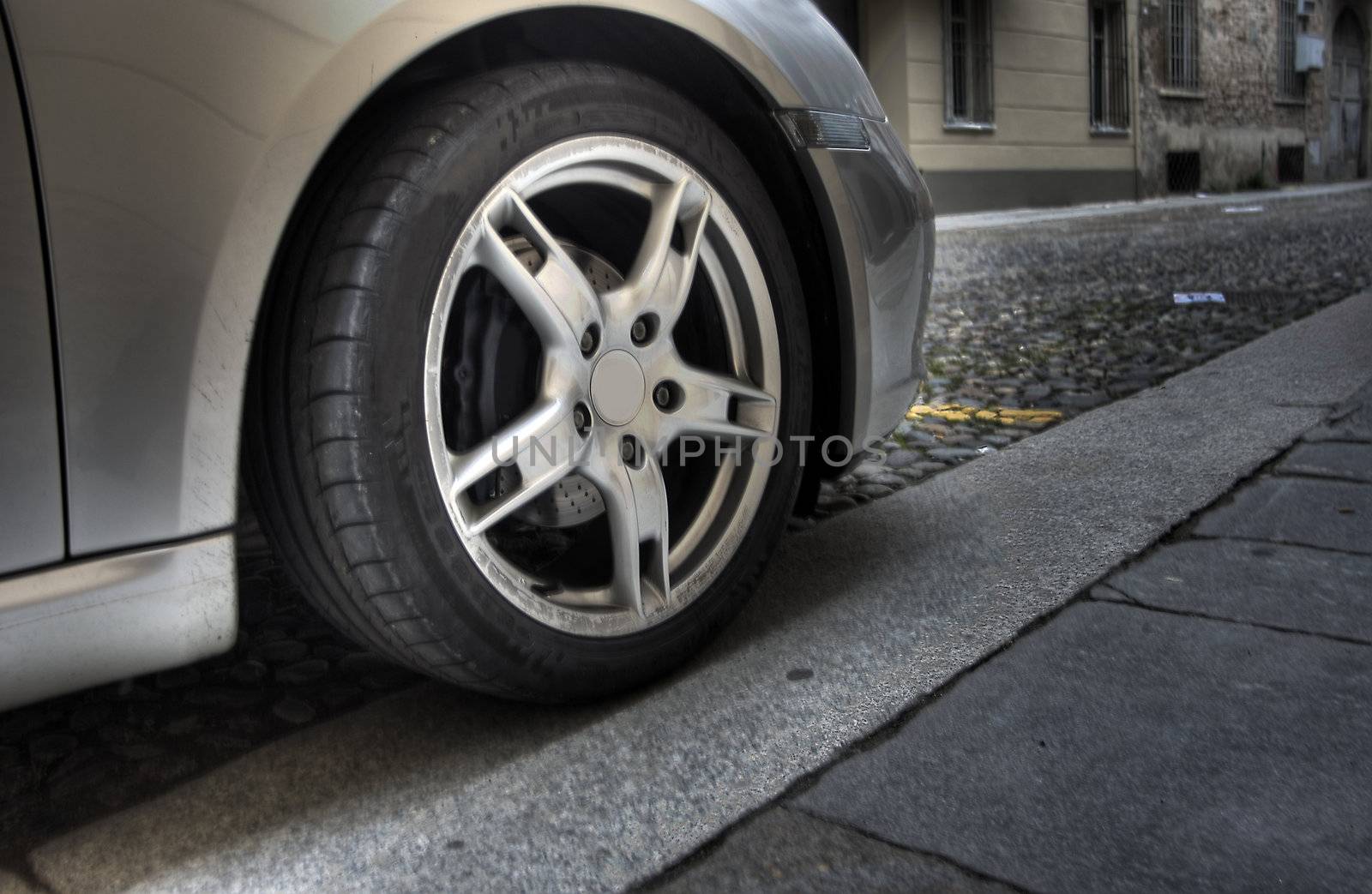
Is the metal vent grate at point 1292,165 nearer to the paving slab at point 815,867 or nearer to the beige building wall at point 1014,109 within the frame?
the beige building wall at point 1014,109

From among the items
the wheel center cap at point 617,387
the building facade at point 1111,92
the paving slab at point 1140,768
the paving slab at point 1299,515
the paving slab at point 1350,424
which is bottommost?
the paving slab at point 1140,768

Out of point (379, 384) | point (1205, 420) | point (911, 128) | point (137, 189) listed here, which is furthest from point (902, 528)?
point (911, 128)

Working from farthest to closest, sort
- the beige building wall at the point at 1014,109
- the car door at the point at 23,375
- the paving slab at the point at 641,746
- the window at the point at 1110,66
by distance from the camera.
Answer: the window at the point at 1110,66 < the beige building wall at the point at 1014,109 < the paving slab at the point at 641,746 < the car door at the point at 23,375

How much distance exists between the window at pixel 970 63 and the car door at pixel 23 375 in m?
17.7

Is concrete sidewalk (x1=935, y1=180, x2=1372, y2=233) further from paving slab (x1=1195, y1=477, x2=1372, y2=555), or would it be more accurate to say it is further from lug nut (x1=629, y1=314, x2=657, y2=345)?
lug nut (x1=629, y1=314, x2=657, y2=345)

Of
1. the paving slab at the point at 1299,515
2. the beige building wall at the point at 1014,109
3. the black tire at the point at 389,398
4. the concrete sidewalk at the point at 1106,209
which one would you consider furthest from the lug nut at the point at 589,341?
the beige building wall at the point at 1014,109

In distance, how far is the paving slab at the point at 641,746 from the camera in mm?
1527

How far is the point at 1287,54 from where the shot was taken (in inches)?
1037

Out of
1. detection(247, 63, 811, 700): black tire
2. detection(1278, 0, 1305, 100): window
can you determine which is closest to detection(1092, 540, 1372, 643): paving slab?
detection(247, 63, 811, 700): black tire

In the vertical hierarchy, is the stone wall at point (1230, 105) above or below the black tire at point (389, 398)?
above

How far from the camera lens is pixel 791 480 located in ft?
7.17

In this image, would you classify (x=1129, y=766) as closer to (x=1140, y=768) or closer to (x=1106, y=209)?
(x=1140, y=768)

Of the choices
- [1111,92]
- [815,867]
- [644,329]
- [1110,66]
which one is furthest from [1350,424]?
[1110,66]

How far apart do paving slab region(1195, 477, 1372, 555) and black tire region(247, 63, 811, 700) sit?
1497 millimetres
